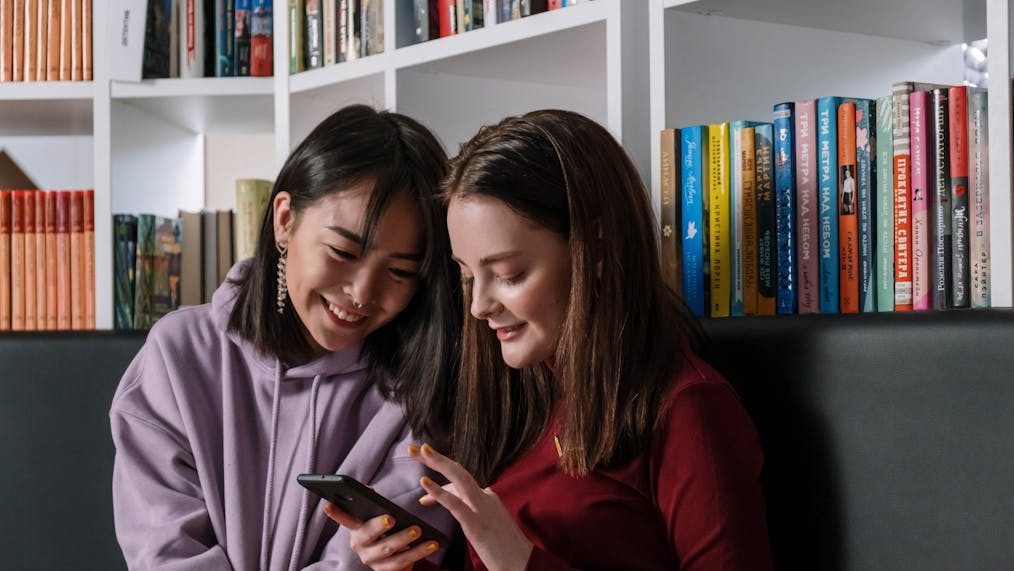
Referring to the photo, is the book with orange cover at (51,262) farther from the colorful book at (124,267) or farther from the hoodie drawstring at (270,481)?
the hoodie drawstring at (270,481)

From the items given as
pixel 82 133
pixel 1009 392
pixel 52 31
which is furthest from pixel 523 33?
pixel 82 133

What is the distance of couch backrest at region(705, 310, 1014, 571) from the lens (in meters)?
1.01

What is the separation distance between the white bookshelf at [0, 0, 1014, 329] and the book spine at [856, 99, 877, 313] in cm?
14

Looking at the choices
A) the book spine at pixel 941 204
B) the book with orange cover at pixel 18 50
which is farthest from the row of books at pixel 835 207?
the book with orange cover at pixel 18 50

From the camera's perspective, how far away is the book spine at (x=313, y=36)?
6.34 feet

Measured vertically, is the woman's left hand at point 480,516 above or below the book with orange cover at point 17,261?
below

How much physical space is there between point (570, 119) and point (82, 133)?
1.50m

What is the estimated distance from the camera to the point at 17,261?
2135 mm

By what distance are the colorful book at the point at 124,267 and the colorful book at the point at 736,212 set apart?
45.0 inches

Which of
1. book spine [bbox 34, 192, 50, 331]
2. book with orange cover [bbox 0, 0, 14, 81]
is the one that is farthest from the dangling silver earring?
book with orange cover [bbox 0, 0, 14, 81]

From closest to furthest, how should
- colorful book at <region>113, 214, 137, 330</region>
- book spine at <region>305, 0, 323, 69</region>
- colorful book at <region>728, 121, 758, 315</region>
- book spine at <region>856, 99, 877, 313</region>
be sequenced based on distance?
1. book spine at <region>856, 99, 877, 313</region>
2. colorful book at <region>728, 121, 758, 315</region>
3. book spine at <region>305, 0, 323, 69</region>
4. colorful book at <region>113, 214, 137, 330</region>

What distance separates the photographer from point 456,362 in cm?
148

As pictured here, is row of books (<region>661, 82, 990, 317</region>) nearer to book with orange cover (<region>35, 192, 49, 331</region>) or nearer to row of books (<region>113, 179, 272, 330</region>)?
row of books (<region>113, 179, 272, 330</region>)

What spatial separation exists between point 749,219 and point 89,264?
1.24 m
